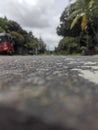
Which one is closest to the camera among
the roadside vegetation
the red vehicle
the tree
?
the red vehicle

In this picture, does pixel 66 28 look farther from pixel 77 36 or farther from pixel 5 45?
pixel 5 45

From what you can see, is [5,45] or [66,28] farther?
[66,28]

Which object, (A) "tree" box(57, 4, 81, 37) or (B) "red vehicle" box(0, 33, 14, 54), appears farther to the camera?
(A) "tree" box(57, 4, 81, 37)

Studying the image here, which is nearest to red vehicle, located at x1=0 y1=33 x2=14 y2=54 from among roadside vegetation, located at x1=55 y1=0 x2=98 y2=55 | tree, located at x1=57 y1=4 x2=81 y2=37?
roadside vegetation, located at x1=55 y1=0 x2=98 y2=55

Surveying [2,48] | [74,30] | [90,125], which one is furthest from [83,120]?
[74,30]

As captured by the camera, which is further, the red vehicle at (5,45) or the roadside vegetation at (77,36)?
the roadside vegetation at (77,36)

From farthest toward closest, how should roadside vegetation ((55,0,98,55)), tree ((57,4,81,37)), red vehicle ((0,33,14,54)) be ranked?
tree ((57,4,81,37)) < roadside vegetation ((55,0,98,55)) < red vehicle ((0,33,14,54))

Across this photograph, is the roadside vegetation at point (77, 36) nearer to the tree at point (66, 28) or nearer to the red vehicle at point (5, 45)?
the tree at point (66, 28)

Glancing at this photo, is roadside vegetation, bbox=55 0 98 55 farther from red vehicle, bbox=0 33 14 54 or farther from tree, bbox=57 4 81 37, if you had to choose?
red vehicle, bbox=0 33 14 54

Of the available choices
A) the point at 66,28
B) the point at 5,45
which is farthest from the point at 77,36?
the point at 5,45

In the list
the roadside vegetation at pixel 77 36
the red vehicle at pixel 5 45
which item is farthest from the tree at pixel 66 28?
the red vehicle at pixel 5 45

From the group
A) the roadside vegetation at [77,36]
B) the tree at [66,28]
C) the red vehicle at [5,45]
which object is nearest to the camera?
the red vehicle at [5,45]

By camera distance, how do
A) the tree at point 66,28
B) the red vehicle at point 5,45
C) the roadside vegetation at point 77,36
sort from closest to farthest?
the red vehicle at point 5,45
the roadside vegetation at point 77,36
the tree at point 66,28

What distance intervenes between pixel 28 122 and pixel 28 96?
0.65 feet
